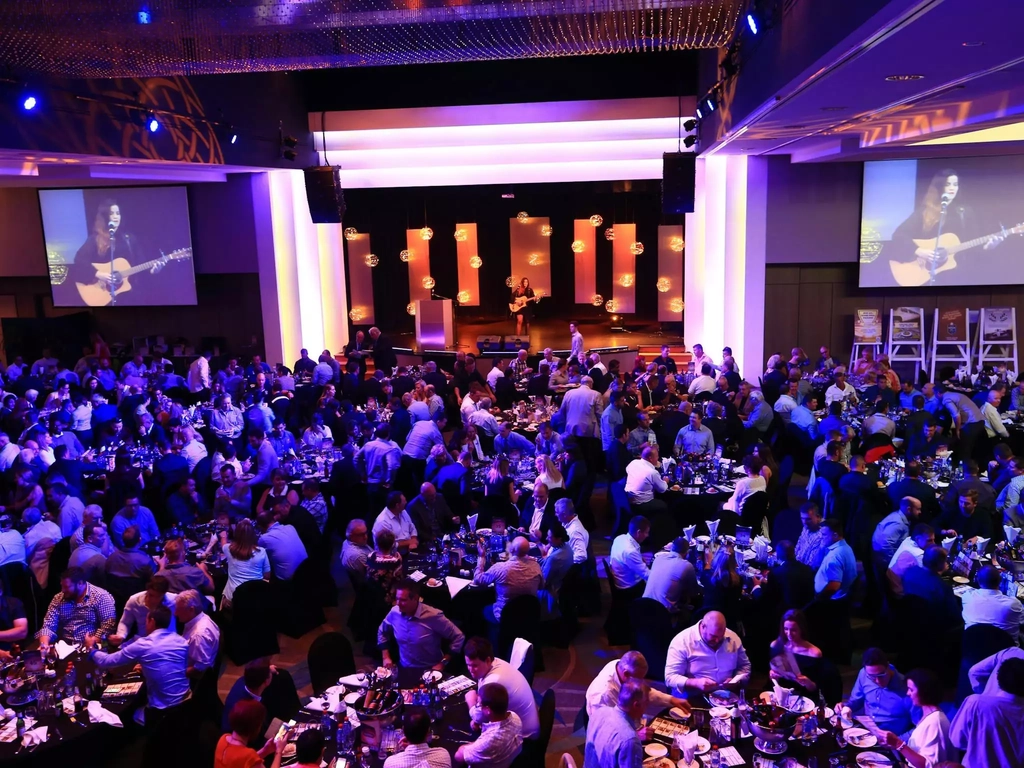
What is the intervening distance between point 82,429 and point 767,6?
828 centimetres

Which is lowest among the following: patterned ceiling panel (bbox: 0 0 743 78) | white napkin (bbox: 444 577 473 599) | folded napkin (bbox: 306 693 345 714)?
→ folded napkin (bbox: 306 693 345 714)

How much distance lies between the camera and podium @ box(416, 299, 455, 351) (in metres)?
16.2

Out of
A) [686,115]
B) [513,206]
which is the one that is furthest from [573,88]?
[513,206]

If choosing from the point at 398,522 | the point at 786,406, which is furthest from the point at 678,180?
the point at 398,522

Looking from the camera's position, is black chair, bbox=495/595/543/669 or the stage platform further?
the stage platform

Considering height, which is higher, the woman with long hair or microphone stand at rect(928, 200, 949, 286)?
microphone stand at rect(928, 200, 949, 286)

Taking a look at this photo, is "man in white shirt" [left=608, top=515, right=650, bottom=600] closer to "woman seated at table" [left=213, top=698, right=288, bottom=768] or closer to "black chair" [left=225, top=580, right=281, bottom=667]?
"black chair" [left=225, top=580, right=281, bottom=667]

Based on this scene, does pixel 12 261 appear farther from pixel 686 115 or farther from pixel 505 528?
pixel 505 528

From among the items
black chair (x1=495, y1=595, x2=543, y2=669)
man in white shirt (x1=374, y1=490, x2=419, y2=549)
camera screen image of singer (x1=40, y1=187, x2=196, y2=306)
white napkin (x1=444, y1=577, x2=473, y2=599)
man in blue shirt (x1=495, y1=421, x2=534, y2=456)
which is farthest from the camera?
camera screen image of singer (x1=40, y1=187, x2=196, y2=306)

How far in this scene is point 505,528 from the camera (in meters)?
6.65

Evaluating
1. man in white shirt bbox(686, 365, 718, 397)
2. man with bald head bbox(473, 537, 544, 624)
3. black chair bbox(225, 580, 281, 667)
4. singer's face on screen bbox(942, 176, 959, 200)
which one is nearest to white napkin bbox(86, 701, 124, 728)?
black chair bbox(225, 580, 281, 667)

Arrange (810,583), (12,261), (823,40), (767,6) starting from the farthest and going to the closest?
(12,261) < (767,6) < (810,583) < (823,40)

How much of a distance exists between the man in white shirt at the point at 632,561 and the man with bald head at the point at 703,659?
121cm

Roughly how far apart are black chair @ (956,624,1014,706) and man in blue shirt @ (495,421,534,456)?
459cm
